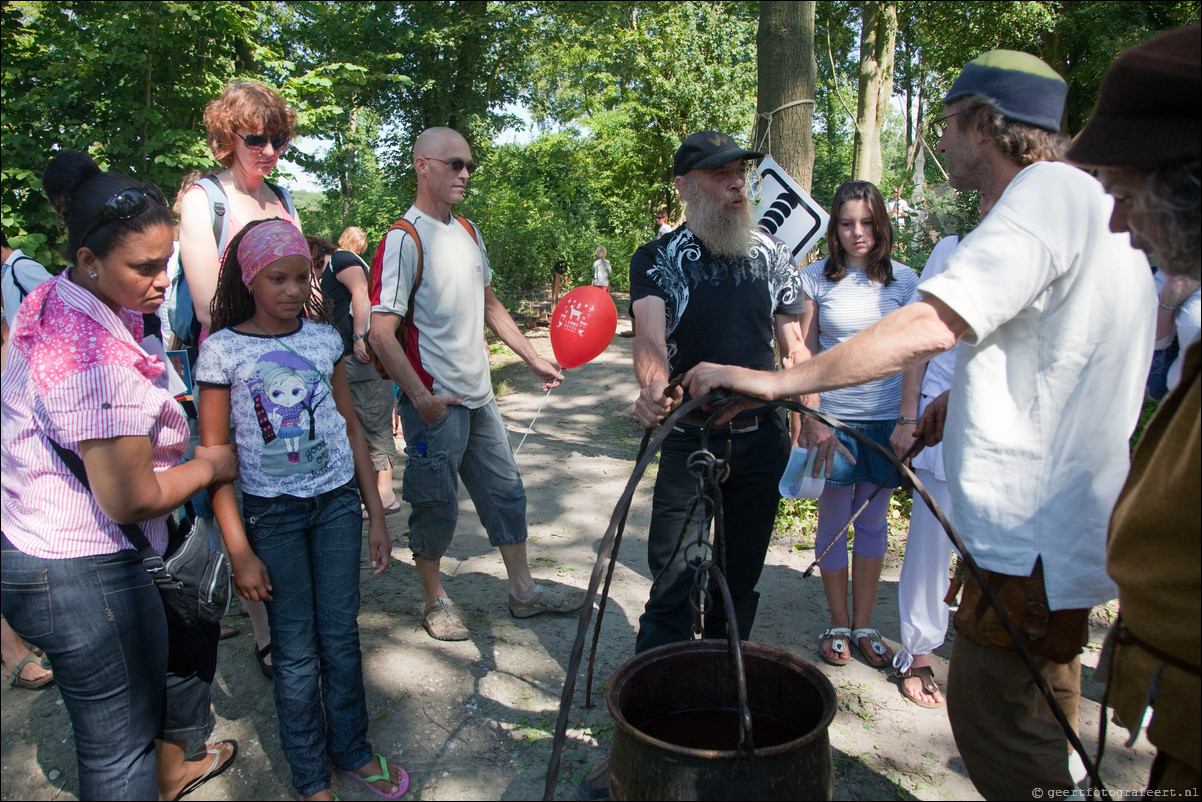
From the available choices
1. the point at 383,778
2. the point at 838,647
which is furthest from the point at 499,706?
the point at 838,647

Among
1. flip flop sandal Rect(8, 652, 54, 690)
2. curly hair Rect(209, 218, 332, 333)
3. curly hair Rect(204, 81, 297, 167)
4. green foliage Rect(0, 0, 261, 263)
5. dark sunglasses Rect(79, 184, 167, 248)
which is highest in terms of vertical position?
green foliage Rect(0, 0, 261, 263)

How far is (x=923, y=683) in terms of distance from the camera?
3.30 metres

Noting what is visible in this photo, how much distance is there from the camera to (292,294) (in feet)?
8.14

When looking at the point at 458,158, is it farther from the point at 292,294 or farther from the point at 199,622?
the point at 199,622

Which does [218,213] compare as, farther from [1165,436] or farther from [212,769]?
[1165,436]

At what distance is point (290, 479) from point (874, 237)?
262 cm

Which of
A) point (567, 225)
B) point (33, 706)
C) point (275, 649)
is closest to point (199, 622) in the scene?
point (275, 649)

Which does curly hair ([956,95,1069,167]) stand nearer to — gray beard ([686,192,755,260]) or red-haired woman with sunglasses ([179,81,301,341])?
gray beard ([686,192,755,260])

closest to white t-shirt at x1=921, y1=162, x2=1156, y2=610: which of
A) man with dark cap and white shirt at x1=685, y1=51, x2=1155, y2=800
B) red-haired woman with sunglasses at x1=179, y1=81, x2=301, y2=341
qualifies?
man with dark cap and white shirt at x1=685, y1=51, x2=1155, y2=800

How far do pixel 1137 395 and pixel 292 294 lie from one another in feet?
7.79

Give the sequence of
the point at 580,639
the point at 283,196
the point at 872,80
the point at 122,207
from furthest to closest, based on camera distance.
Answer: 1. the point at 872,80
2. the point at 283,196
3. the point at 122,207
4. the point at 580,639

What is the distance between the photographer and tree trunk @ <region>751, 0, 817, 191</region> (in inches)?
209

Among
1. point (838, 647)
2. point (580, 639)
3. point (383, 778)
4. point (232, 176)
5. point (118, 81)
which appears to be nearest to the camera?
point (580, 639)

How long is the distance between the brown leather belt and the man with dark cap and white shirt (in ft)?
2.09
